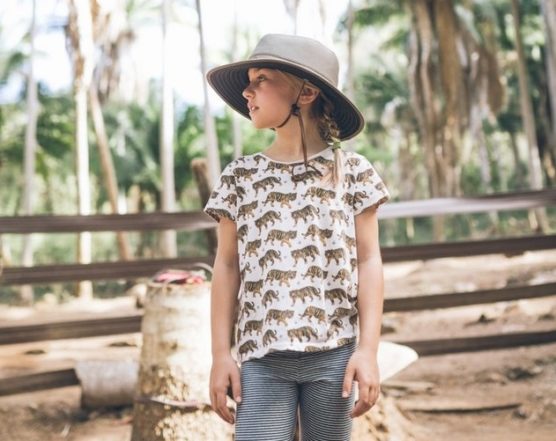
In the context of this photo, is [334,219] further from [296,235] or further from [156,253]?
[156,253]

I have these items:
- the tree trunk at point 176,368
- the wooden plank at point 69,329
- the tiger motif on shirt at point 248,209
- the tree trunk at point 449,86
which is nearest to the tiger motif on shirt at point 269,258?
the tiger motif on shirt at point 248,209

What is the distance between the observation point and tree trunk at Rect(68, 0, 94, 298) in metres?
13.5

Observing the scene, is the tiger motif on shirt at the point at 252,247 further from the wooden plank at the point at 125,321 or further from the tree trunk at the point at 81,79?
the tree trunk at the point at 81,79

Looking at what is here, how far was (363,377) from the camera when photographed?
1770mm

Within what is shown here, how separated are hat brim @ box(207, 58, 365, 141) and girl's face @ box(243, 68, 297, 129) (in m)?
0.03

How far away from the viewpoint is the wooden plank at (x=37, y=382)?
5.19m

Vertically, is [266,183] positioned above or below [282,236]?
above

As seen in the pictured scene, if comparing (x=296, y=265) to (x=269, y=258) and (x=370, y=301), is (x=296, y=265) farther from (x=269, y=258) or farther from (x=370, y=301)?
(x=370, y=301)

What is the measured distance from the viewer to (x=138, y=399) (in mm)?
3799

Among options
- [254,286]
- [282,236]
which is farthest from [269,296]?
[282,236]

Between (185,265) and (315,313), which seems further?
(185,265)

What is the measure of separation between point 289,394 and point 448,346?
455cm

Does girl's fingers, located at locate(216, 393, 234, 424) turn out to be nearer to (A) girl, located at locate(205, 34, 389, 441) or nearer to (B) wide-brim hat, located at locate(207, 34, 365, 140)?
(A) girl, located at locate(205, 34, 389, 441)

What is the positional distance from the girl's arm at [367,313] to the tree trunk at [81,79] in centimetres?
1145
